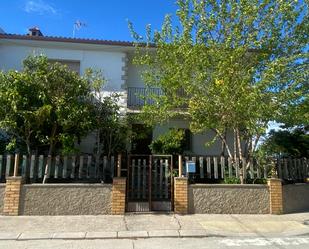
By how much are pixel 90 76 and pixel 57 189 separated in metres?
4.90

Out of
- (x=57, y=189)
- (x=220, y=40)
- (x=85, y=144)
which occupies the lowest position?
(x=57, y=189)

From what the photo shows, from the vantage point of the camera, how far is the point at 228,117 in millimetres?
10594

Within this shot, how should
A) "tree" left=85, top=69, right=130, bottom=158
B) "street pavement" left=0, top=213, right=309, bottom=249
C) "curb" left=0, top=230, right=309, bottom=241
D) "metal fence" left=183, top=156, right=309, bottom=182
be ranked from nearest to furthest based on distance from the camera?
"street pavement" left=0, top=213, right=309, bottom=249 → "curb" left=0, top=230, right=309, bottom=241 → "metal fence" left=183, top=156, right=309, bottom=182 → "tree" left=85, top=69, right=130, bottom=158

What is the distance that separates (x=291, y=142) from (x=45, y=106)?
33.2 feet

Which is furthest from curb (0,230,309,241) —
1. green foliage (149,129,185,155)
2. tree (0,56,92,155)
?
green foliage (149,129,185,155)

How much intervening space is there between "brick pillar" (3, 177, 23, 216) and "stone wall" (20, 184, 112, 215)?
132 millimetres

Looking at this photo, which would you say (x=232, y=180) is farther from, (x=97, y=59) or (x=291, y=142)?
(x=97, y=59)

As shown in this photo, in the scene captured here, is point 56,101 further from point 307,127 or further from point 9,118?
point 307,127

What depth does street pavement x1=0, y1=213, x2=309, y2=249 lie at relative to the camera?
22.5 ft

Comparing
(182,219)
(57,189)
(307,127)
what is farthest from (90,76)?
(307,127)

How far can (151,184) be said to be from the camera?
985 centimetres

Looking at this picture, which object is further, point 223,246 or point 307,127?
point 307,127

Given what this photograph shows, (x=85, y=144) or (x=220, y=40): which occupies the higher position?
(x=220, y=40)

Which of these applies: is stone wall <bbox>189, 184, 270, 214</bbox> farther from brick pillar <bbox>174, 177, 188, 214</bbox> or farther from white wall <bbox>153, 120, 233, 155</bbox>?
white wall <bbox>153, 120, 233, 155</bbox>
